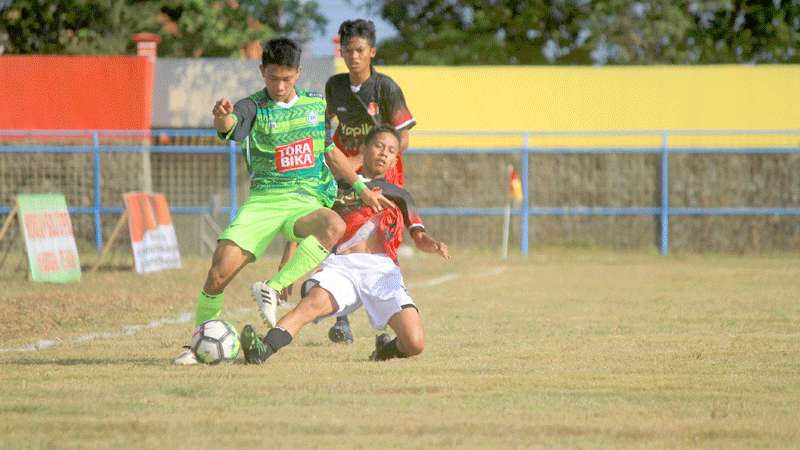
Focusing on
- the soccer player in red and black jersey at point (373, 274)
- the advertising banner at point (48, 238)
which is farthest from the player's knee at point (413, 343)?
the advertising banner at point (48, 238)

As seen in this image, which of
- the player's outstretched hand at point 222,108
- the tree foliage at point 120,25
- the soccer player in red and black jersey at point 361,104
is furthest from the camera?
the tree foliage at point 120,25

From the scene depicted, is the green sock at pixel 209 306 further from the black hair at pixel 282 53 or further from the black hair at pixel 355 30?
the black hair at pixel 355 30

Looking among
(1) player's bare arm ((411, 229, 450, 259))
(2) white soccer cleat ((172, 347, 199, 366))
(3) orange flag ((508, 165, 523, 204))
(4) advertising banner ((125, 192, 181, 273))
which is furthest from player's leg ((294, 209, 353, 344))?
(3) orange flag ((508, 165, 523, 204))

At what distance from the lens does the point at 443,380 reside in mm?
8047

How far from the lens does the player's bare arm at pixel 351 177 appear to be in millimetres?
8797

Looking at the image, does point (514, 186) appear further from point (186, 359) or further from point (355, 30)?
point (186, 359)

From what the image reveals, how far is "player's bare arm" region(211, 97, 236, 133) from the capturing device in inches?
338

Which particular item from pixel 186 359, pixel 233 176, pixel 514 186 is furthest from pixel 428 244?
pixel 233 176

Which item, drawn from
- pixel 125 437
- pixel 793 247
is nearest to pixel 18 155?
pixel 793 247

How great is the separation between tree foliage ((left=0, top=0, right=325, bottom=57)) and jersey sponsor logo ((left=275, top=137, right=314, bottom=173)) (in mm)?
23099

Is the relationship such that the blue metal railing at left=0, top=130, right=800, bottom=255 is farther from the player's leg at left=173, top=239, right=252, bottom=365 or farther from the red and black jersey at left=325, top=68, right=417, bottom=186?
the player's leg at left=173, top=239, right=252, bottom=365

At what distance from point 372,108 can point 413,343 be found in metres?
2.68

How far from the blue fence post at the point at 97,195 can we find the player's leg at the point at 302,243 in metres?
16.3

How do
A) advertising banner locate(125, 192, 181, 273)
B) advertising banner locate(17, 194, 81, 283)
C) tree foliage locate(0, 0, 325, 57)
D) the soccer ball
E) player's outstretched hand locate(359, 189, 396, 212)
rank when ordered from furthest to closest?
1. tree foliage locate(0, 0, 325, 57)
2. advertising banner locate(125, 192, 181, 273)
3. advertising banner locate(17, 194, 81, 283)
4. player's outstretched hand locate(359, 189, 396, 212)
5. the soccer ball
